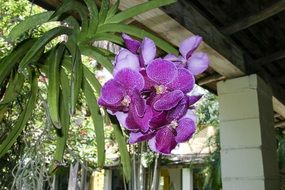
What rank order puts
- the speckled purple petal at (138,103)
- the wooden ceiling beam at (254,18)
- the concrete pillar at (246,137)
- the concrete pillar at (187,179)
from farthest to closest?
the concrete pillar at (187,179), the concrete pillar at (246,137), the wooden ceiling beam at (254,18), the speckled purple petal at (138,103)

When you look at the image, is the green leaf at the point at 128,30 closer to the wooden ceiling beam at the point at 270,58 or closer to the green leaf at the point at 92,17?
the green leaf at the point at 92,17

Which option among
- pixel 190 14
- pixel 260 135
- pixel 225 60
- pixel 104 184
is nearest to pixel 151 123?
pixel 190 14

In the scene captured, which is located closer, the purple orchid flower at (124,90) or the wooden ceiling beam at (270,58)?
the purple orchid flower at (124,90)

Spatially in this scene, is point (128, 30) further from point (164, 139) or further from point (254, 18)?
point (254, 18)

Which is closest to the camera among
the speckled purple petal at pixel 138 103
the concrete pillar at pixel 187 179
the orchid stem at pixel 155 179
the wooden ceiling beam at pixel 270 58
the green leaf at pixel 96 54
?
the speckled purple petal at pixel 138 103

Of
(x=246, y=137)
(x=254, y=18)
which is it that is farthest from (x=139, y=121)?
(x=246, y=137)

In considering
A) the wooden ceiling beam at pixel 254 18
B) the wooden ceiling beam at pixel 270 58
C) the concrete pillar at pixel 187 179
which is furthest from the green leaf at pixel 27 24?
the concrete pillar at pixel 187 179

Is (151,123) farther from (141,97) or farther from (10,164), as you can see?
(10,164)
